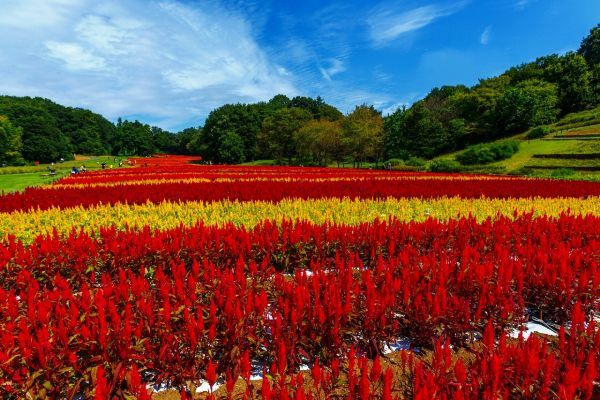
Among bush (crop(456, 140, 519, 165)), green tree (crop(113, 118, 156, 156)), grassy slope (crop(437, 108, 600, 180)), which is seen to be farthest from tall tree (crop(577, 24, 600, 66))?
green tree (crop(113, 118, 156, 156))

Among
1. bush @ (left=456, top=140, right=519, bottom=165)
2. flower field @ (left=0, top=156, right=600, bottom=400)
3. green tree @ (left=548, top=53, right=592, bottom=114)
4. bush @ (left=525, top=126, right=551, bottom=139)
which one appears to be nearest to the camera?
flower field @ (left=0, top=156, right=600, bottom=400)

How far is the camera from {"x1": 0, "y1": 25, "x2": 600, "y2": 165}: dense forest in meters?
53.7

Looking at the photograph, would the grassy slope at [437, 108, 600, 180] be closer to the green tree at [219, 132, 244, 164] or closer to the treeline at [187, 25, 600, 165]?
the treeline at [187, 25, 600, 165]

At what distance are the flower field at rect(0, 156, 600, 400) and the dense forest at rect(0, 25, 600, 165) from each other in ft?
142

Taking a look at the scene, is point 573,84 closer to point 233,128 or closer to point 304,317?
point 233,128

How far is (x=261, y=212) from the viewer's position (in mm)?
8641

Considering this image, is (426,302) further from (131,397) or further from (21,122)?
(21,122)

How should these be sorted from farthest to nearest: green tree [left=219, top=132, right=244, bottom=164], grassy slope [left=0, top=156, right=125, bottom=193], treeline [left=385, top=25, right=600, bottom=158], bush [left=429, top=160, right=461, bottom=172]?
green tree [left=219, top=132, right=244, bottom=164] < treeline [left=385, top=25, right=600, bottom=158] < bush [left=429, top=160, right=461, bottom=172] < grassy slope [left=0, top=156, right=125, bottom=193]

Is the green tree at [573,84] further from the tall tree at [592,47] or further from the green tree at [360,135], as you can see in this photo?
the green tree at [360,135]

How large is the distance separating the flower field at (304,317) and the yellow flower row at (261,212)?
522mm

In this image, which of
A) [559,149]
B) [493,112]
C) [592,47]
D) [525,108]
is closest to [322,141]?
[559,149]

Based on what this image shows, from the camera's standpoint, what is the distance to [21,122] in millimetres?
80875

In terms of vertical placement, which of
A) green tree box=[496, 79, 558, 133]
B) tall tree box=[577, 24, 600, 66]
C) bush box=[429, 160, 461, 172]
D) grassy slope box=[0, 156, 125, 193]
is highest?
tall tree box=[577, 24, 600, 66]

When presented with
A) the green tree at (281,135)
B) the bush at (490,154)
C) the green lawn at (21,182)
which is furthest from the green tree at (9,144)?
the bush at (490,154)
